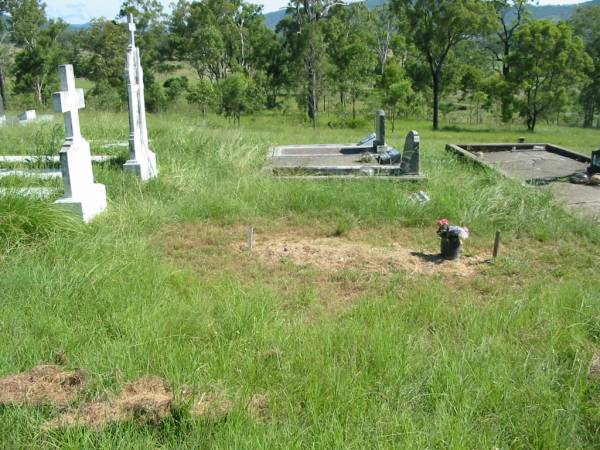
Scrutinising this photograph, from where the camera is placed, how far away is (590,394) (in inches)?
109

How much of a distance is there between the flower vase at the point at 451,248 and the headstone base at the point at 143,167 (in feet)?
14.9

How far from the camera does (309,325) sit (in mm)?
3588

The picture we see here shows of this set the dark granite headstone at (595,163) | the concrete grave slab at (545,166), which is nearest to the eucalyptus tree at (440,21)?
the concrete grave slab at (545,166)

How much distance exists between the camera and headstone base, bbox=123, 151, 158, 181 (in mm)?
7814

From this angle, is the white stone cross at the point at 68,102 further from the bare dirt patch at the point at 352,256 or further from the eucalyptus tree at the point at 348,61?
the eucalyptus tree at the point at 348,61

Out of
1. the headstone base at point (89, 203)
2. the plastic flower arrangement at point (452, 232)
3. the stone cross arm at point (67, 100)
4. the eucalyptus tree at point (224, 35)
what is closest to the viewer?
the plastic flower arrangement at point (452, 232)

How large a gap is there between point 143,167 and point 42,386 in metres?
5.70

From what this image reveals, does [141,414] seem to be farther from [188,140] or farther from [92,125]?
[92,125]

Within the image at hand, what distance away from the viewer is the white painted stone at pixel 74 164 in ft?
18.7

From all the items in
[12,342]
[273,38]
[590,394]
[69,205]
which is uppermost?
[273,38]

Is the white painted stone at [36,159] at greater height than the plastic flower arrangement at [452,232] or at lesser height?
greater

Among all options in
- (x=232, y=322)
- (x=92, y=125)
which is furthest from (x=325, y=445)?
(x=92, y=125)

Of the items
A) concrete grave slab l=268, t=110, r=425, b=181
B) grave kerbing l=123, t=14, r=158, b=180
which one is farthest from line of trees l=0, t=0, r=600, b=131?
grave kerbing l=123, t=14, r=158, b=180

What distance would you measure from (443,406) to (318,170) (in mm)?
6098
